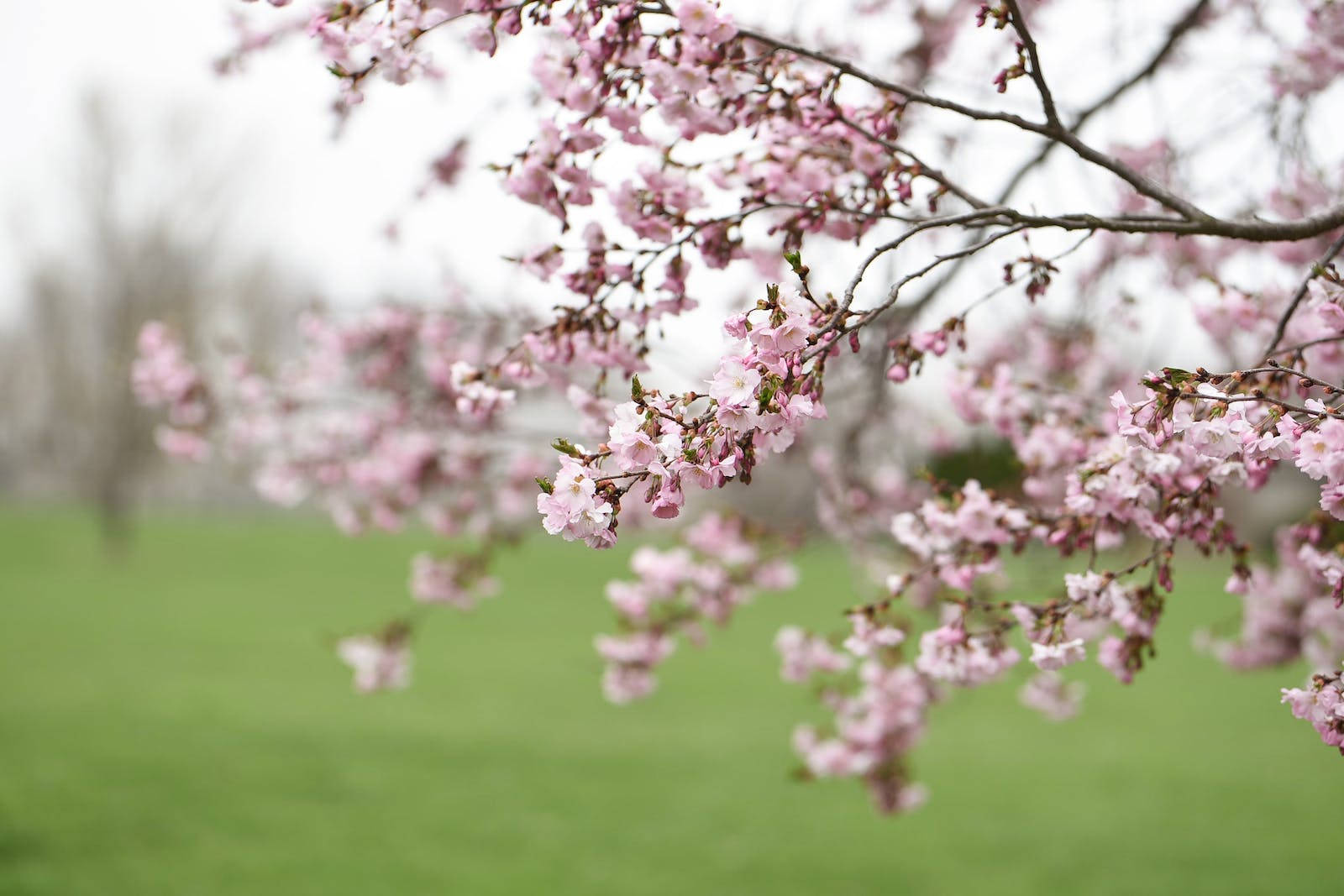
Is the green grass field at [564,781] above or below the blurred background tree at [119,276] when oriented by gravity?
below

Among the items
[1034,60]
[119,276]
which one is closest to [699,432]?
[1034,60]

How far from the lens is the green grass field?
623 centimetres

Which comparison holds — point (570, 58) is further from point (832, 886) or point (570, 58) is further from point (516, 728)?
point (516, 728)

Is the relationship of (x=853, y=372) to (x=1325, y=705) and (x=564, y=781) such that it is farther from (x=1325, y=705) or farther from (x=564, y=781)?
(x=564, y=781)

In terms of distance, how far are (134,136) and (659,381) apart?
21.5 meters

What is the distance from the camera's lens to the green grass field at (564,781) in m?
6.23

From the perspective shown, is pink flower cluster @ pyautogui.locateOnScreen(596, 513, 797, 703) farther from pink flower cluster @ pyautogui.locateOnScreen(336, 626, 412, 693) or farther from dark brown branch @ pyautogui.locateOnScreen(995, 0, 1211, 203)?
dark brown branch @ pyautogui.locateOnScreen(995, 0, 1211, 203)

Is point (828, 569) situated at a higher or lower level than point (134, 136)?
lower

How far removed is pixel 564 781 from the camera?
8469 millimetres

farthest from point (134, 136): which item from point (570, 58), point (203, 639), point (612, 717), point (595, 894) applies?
point (570, 58)

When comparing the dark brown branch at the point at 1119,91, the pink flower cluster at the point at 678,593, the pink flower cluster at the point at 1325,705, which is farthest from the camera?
the pink flower cluster at the point at 678,593

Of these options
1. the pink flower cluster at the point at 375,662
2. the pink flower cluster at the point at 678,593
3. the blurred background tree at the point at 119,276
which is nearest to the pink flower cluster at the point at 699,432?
the pink flower cluster at the point at 678,593

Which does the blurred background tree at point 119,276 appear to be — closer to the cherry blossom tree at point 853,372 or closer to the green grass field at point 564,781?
the green grass field at point 564,781

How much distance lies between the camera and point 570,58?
2.23 m
